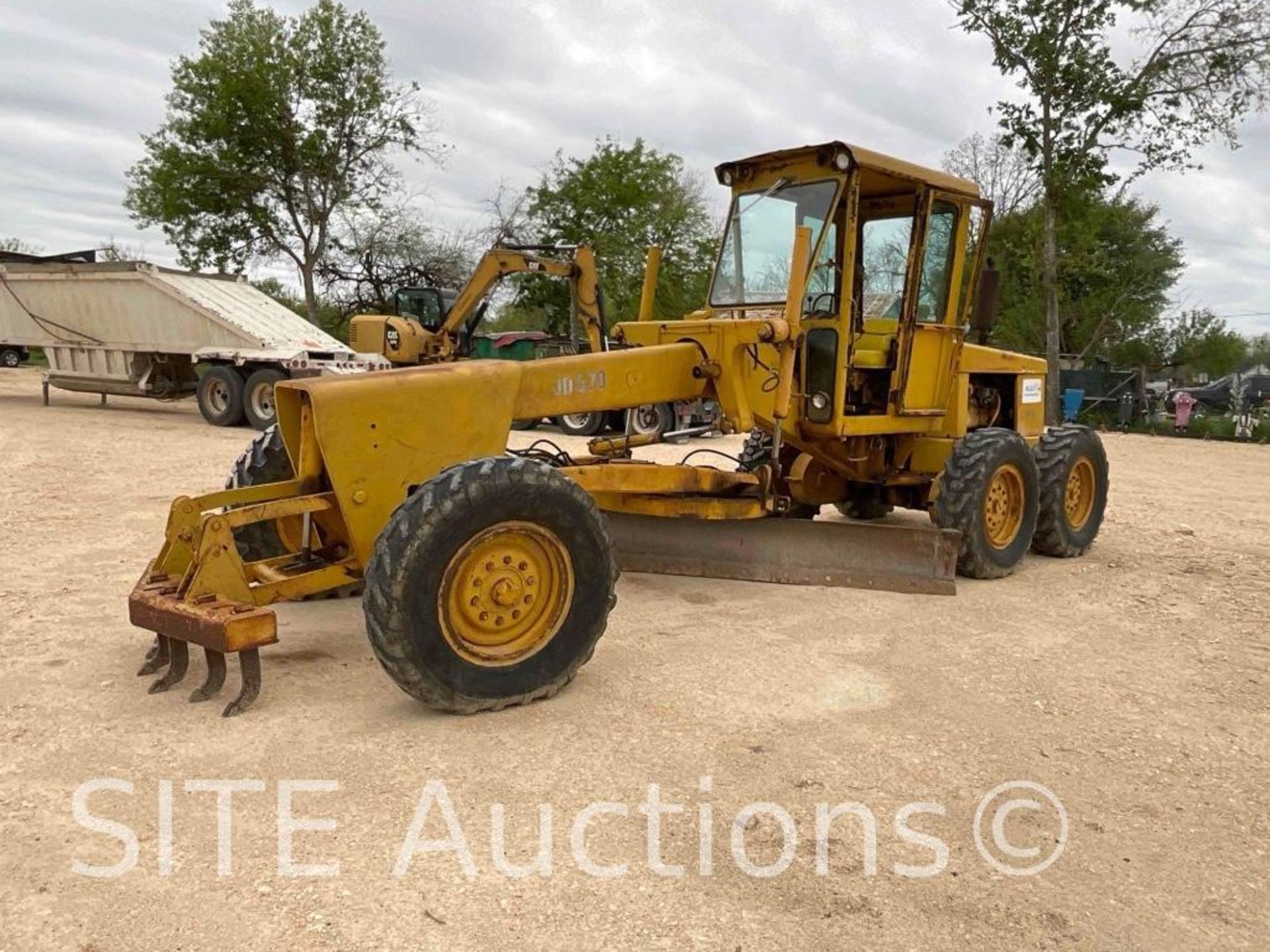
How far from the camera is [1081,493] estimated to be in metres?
7.61

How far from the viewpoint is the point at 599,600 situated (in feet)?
13.6

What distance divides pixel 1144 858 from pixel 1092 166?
20.5 metres

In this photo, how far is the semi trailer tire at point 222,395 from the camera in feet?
51.4

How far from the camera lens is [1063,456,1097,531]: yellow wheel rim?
7.52 metres

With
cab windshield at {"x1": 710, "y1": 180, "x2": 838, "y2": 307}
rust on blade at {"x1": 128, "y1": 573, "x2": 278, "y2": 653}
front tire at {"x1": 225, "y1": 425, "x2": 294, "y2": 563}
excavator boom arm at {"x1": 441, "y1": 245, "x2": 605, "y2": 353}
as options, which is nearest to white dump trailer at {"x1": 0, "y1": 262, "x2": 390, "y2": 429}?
excavator boom arm at {"x1": 441, "y1": 245, "x2": 605, "y2": 353}

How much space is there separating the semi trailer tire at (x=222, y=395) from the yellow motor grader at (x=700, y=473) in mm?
10721

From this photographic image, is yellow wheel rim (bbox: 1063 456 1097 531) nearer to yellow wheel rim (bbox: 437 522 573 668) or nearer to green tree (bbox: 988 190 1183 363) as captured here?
yellow wheel rim (bbox: 437 522 573 668)

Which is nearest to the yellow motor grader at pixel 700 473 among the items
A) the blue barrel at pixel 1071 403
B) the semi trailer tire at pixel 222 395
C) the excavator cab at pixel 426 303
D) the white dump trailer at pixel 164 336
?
the white dump trailer at pixel 164 336

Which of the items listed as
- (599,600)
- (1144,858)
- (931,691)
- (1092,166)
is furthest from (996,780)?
(1092,166)

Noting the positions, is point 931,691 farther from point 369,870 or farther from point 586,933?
point 369,870

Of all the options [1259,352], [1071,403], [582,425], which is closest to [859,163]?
[582,425]

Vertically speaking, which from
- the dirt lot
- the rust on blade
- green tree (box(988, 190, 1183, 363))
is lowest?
the dirt lot

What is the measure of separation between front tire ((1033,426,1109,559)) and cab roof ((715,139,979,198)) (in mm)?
2117

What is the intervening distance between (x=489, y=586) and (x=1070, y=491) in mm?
5321
